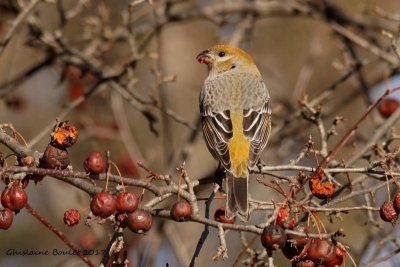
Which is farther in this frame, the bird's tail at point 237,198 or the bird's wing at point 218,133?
the bird's wing at point 218,133

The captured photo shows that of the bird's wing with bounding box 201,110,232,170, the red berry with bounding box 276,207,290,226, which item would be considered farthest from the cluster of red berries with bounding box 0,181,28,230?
the bird's wing with bounding box 201,110,232,170

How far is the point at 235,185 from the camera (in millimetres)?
4961

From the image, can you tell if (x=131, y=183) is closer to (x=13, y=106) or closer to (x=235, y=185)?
(x=235, y=185)

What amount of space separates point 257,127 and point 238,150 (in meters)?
0.39

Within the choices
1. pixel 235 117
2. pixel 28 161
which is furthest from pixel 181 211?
pixel 235 117

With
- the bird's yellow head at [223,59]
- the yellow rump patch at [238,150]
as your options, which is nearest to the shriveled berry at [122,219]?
the yellow rump patch at [238,150]

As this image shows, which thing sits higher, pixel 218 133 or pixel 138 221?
pixel 218 133

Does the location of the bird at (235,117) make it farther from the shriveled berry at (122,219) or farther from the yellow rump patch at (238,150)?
the shriveled berry at (122,219)

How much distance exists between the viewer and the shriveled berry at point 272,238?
132 inches

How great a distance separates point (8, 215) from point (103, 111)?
5.99 metres

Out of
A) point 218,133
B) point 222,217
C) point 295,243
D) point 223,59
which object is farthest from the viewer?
point 223,59

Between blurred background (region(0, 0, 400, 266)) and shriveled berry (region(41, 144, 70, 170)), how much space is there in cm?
55

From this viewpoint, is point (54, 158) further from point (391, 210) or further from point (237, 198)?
point (391, 210)

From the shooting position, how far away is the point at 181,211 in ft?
11.5
